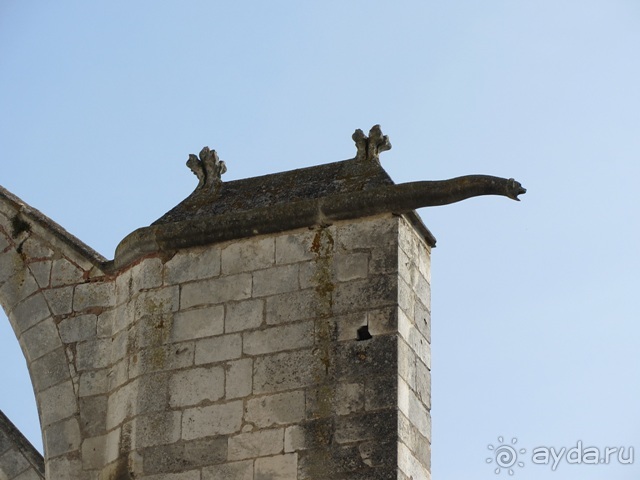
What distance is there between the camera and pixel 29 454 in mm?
8594

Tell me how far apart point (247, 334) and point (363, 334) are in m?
0.56

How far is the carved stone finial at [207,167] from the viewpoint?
8598 mm

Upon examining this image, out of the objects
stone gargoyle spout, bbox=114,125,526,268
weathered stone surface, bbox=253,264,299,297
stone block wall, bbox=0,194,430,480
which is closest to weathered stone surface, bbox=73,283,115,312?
stone block wall, bbox=0,194,430,480

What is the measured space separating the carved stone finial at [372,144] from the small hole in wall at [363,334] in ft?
3.16

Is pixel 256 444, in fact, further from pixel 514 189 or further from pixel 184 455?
pixel 514 189

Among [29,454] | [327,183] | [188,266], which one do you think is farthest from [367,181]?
[29,454]

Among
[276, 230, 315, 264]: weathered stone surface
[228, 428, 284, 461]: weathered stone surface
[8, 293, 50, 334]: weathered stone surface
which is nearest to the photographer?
[228, 428, 284, 461]: weathered stone surface

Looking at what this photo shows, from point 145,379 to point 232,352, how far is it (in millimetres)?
444

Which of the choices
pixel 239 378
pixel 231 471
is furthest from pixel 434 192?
pixel 231 471

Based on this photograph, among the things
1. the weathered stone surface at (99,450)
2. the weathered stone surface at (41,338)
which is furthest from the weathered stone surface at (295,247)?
the weathered stone surface at (41,338)

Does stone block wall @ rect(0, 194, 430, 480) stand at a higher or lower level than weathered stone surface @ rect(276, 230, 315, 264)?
lower

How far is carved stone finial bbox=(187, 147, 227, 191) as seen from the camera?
28.2 ft

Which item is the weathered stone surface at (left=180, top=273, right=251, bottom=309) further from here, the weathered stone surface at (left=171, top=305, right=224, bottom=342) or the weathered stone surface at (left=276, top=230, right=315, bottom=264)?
the weathered stone surface at (left=276, top=230, right=315, bottom=264)

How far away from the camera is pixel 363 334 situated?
25.0 feet
